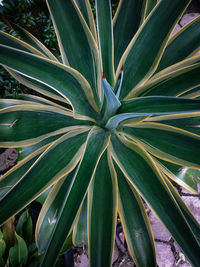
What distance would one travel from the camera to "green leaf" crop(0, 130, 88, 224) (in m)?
0.47

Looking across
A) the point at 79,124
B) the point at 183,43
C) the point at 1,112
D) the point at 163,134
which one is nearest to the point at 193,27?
the point at 183,43

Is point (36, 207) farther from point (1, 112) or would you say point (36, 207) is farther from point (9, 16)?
point (9, 16)

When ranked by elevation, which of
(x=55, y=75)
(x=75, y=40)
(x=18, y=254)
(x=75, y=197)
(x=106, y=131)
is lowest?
(x=18, y=254)

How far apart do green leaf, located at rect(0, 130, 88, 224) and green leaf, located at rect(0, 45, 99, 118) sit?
0.10 m

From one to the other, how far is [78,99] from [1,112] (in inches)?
8.0

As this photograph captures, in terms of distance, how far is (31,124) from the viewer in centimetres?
58

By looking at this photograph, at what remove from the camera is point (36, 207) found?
106 cm

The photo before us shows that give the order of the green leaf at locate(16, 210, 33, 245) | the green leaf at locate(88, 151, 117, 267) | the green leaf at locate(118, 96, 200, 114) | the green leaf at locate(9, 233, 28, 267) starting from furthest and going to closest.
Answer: the green leaf at locate(16, 210, 33, 245) < the green leaf at locate(9, 233, 28, 267) < the green leaf at locate(88, 151, 117, 267) < the green leaf at locate(118, 96, 200, 114)

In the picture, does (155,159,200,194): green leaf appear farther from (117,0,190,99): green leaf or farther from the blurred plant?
the blurred plant

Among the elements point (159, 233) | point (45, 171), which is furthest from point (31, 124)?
point (159, 233)

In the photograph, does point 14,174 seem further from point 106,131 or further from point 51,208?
point 106,131

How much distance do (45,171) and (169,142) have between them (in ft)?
1.14

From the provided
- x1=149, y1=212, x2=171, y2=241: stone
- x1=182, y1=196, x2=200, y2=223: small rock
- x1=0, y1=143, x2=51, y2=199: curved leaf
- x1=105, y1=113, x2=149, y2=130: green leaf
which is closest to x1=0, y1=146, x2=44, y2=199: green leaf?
x1=0, y1=143, x2=51, y2=199: curved leaf

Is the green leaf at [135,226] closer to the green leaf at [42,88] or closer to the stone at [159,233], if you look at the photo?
the green leaf at [42,88]
